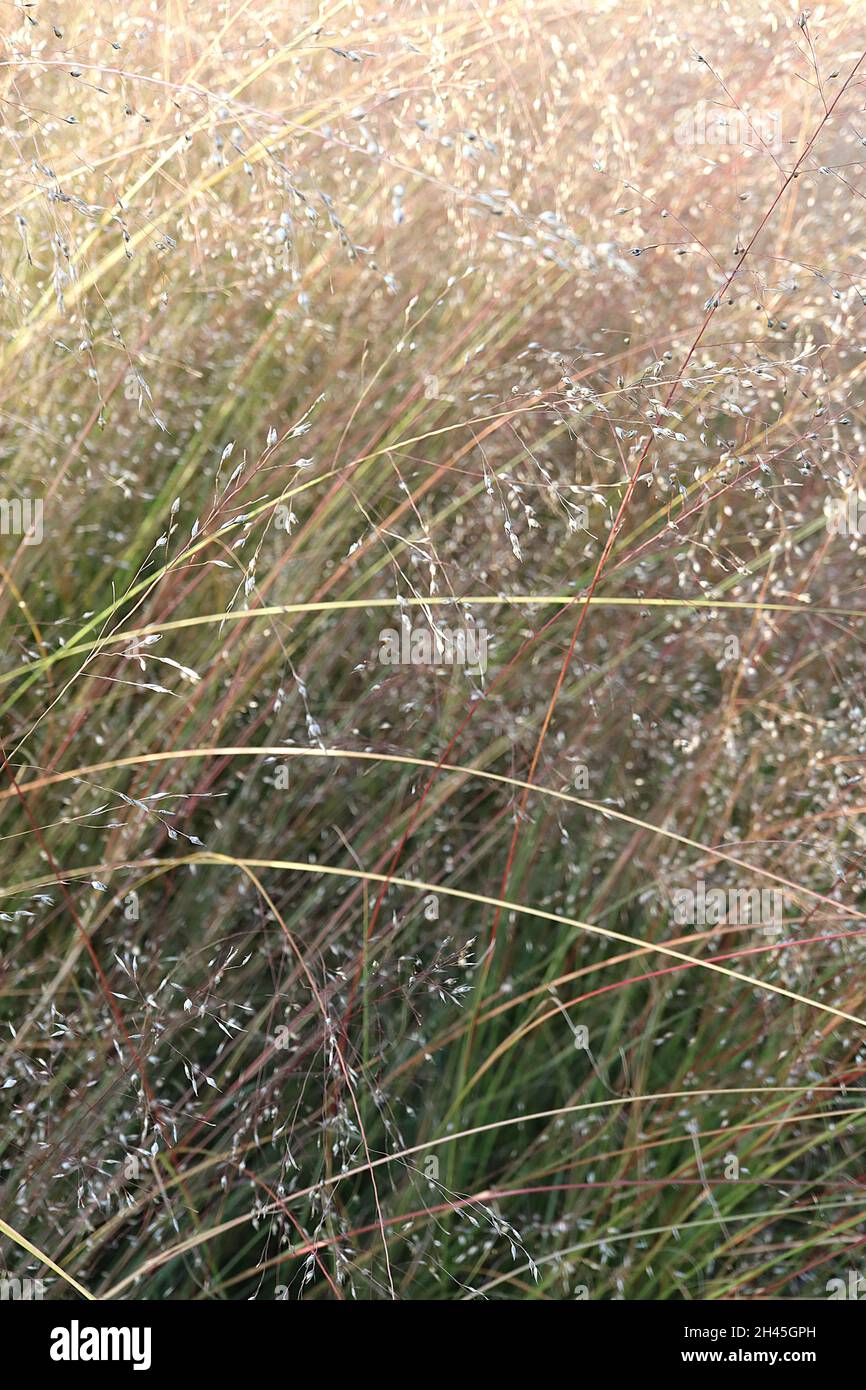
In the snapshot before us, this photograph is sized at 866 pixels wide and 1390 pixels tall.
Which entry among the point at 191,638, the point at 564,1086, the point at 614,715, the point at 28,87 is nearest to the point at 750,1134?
the point at 564,1086

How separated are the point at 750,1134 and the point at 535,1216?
27 centimetres

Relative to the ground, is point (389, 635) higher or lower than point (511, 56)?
lower

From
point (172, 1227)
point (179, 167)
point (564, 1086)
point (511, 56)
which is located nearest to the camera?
point (172, 1227)

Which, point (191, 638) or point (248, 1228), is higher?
point (191, 638)

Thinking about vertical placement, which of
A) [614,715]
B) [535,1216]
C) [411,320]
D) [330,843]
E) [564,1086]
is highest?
[411,320]

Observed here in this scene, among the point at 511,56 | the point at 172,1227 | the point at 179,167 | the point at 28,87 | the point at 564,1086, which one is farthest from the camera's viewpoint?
the point at 511,56

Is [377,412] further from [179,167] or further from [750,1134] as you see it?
[750,1134]

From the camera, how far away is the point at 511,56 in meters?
1.72

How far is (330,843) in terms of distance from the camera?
4.53 ft

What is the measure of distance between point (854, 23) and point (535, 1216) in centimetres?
180

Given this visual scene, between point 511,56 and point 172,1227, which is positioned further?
point 511,56

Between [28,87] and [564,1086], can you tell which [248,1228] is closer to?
[564,1086]

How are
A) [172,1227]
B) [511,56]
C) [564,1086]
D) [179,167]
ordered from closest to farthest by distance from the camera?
[172,1227], [564,1086], [179,167], [511,56]

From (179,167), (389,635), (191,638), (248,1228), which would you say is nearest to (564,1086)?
(248,1228)
